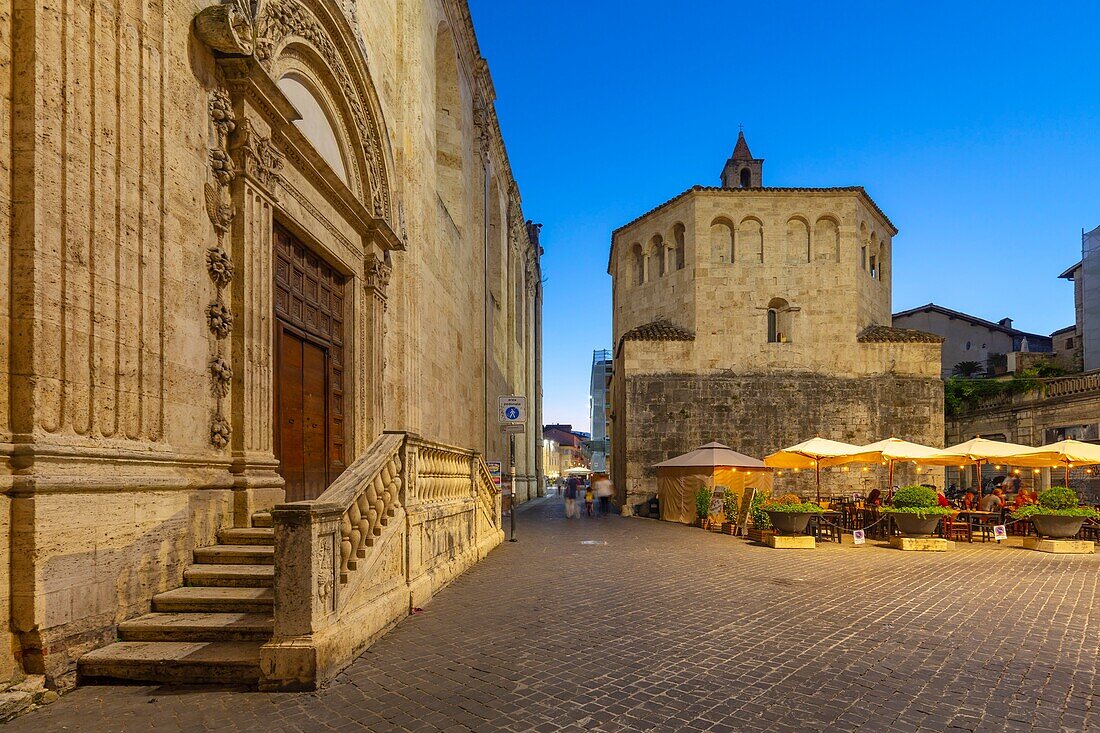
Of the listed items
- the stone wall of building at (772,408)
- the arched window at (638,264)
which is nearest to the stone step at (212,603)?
the stone wall of building at (772,408)

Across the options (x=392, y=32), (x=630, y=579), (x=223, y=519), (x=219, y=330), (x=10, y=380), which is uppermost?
(x=392, y=32)

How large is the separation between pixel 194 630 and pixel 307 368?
530 centimetres

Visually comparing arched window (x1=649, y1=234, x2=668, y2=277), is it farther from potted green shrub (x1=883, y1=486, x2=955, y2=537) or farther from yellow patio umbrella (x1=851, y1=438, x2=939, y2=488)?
potted green shrub (x1=883, y1=486, x2=955, y2=537)

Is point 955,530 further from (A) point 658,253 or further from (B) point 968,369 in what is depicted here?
(B) point 968,369

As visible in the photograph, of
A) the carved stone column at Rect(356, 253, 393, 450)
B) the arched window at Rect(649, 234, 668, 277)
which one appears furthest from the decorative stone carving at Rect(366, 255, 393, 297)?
the arched window at Rect(649, 234, 668, 277)

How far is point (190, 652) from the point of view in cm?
495

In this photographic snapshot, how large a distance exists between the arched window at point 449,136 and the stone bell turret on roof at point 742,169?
21.4 metres

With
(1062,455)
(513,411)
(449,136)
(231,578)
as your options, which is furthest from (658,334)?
(231,578)

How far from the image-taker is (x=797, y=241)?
2728cm

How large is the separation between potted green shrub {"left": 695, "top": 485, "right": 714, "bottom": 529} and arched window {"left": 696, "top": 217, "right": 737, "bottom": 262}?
10.7m

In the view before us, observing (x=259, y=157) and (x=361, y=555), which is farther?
(x=259, y=157)

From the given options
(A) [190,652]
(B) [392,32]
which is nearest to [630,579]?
(A) [190,652]

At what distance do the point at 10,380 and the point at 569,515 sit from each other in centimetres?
2093

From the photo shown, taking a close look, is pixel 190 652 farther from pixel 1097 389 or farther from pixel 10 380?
pixel 1097 389
